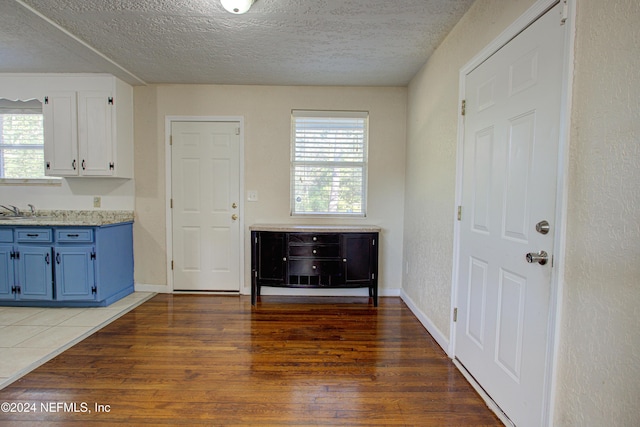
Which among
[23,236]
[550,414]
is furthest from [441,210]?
[23,236]

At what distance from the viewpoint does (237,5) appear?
1.91 m

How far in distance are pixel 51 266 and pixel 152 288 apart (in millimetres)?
976

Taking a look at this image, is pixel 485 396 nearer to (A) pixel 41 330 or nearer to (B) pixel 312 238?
(B) pixel 312 238

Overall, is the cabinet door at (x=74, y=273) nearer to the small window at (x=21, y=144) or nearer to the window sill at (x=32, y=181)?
the window sill at (x=32, y=181)

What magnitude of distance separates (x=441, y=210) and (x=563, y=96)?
128cm

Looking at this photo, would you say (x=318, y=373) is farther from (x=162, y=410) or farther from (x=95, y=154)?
(x=95, y=154)

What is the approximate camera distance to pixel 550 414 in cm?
124

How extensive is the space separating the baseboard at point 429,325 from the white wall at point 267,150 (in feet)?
1.32

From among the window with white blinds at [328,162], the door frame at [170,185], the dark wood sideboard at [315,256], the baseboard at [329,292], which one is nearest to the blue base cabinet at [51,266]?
the door frame at [170,185]

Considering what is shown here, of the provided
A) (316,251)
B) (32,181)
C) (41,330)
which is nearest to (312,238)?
(316,251)

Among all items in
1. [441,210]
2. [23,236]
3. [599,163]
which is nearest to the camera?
[599,163]

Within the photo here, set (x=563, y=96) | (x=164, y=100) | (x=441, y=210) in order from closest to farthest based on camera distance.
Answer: (x=563, y=96), (x=441, y=210), (x=164, y=100)

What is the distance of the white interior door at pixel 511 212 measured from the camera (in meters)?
1.29

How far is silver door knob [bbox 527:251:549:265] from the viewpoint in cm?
127
